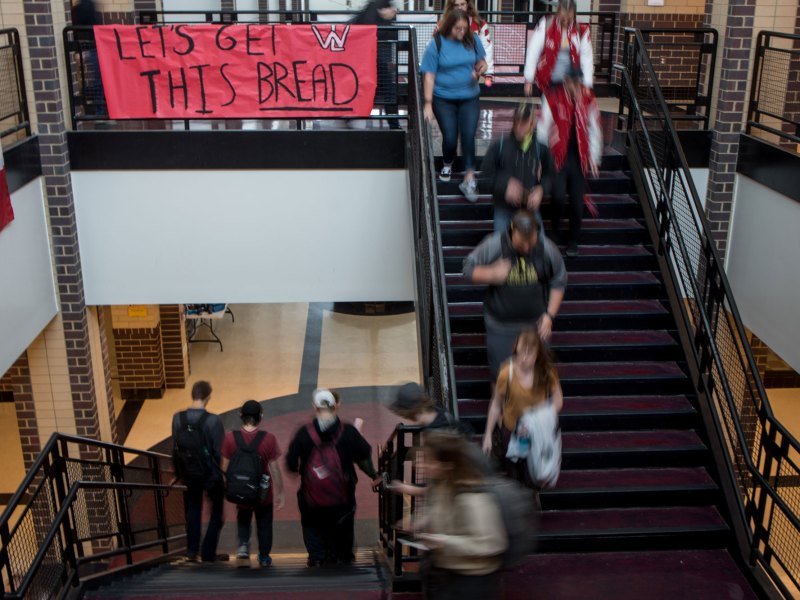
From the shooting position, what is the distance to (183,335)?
14.9 meters

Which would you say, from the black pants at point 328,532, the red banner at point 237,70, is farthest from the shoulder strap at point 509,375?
the red banner at point 237,70

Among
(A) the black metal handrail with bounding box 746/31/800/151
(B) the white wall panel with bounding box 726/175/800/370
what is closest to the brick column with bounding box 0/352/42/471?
(B) the white wall panel with bounding box 726/175/800/370

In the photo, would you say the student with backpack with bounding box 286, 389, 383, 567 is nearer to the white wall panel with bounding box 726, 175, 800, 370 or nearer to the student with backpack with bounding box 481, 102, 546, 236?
the student with backpack with bounding box 481, 102, 546, 236

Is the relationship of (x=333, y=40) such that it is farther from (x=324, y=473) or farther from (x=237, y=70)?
(x=324, y=473)

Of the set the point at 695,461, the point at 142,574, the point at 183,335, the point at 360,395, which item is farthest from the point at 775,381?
the point at 142,574

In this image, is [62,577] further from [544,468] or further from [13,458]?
[13,458]

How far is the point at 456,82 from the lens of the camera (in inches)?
297

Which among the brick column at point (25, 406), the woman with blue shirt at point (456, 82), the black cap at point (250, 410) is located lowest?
the brick column at point (25, 406)

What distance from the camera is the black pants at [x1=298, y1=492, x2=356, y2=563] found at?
6598 mm

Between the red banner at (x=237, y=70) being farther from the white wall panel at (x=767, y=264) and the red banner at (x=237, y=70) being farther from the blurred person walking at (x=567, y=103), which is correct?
the white wall panel at (x=767, y=264)

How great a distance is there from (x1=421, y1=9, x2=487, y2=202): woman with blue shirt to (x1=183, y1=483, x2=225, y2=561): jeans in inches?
133

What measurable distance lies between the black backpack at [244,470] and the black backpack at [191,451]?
22cm

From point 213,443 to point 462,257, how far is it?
A: 2.54 m

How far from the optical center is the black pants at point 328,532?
660 cm
